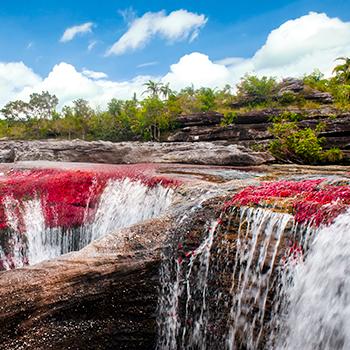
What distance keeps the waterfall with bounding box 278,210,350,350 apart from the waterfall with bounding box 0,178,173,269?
20.9 feet

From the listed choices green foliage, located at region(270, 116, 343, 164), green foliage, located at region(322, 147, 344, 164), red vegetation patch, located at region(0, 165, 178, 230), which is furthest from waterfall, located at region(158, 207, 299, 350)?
green foliage, located at region(322, 147, 344, 164)

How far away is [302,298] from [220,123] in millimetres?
45583

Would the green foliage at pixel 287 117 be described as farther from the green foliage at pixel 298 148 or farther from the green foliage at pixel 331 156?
the green foliage at pixel 298 148

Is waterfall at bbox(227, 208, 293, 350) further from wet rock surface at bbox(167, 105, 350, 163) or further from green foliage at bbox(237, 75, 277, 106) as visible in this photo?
green foliage at bbox(237, 75, 277, 106)

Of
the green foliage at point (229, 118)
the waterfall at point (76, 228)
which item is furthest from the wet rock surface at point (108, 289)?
the green foliage at point (229, 118)

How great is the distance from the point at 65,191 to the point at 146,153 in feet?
24.3

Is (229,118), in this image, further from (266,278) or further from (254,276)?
(266,278)

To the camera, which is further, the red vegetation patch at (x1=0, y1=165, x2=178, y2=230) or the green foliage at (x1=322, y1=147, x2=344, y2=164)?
the green foliage at (x1=322, y1=147, x2=344, y2=164)

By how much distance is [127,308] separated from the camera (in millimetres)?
5914

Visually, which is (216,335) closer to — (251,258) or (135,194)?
(251,258)

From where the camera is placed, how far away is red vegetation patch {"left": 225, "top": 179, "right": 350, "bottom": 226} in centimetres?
513

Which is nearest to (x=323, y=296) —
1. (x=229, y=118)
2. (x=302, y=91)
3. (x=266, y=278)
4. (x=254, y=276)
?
(x=266, y=278)

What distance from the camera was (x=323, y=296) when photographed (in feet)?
14.6

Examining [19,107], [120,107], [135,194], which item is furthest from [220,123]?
[19,107]
